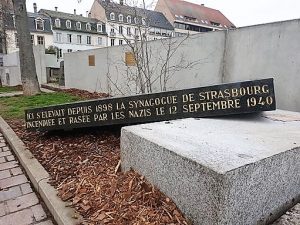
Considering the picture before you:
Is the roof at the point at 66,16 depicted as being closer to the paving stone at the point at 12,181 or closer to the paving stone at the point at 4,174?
the paving stone at the point at 4,174

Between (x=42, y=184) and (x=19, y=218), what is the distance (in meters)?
0.42

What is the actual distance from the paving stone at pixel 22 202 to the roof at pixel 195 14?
53268 millimetres

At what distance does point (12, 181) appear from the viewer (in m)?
2.97

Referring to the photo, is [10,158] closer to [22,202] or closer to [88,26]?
[22,202]

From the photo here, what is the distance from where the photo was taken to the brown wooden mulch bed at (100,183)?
1.80 metres

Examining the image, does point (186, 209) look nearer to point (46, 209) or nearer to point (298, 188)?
point (298, 188)

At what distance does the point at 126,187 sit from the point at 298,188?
1.31 metres

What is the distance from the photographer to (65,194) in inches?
91.8

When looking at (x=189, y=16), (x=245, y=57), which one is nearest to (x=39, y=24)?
(x=189, y=16)

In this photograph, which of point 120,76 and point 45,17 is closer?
point 120,76

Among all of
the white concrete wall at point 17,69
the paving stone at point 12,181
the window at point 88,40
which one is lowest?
the paving stone at point 12,181

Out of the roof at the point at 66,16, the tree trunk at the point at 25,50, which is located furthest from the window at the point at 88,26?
the tree trunk at the point at 25,50

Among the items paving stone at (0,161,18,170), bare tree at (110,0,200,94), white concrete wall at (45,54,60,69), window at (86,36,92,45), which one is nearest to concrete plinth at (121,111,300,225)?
paving stone at (0,161,18,170)

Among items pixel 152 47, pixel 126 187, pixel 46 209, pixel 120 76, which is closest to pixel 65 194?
pixel 46 209
